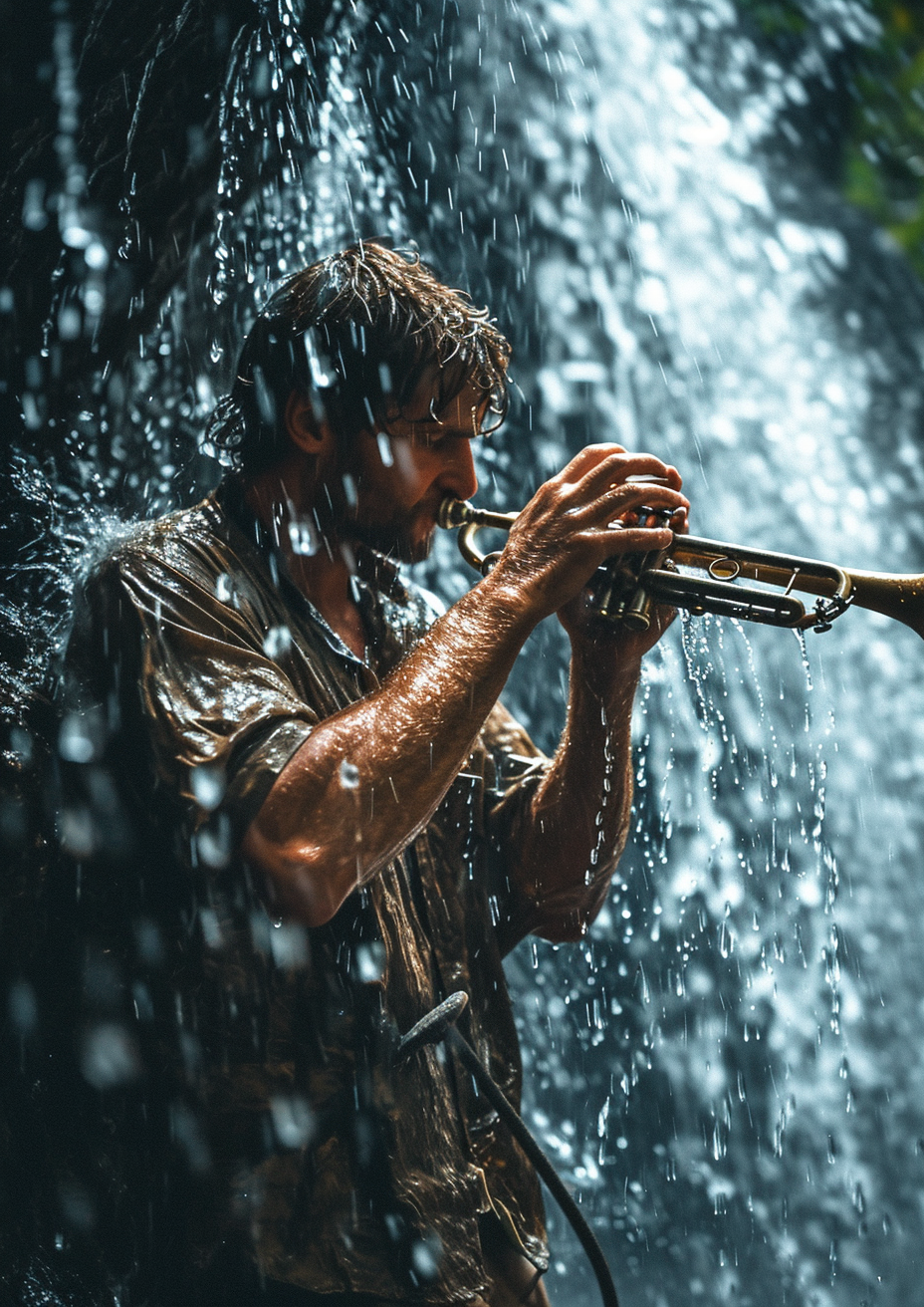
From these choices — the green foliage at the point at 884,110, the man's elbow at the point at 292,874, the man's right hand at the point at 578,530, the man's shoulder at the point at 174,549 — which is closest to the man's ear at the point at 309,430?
the man's shoulder at the point at 174,549

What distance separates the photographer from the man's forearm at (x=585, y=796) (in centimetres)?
202

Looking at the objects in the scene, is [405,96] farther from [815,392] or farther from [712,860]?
[712,860]

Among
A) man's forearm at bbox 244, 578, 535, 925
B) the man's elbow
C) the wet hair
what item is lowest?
the man's elbow

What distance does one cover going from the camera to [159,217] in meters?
2.22

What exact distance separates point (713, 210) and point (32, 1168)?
3245 millimetres

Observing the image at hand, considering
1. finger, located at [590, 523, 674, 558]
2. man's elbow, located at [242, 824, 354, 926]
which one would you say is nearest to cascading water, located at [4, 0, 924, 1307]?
finger, located at [590, 523, 674, 558]

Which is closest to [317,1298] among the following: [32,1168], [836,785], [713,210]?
[32,1168]

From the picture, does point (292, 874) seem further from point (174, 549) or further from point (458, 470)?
point (458, 470)

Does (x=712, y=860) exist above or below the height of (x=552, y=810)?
above

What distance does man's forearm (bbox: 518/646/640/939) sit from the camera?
6.63ft

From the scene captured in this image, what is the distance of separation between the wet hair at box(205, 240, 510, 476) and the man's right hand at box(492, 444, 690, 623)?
233 millimetres

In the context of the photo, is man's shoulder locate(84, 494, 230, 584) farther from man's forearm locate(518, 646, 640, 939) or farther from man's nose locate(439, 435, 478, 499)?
man's forearm locate(518, 646, 640, 939)

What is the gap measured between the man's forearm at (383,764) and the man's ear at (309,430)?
35cm

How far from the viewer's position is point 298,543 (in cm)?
186
